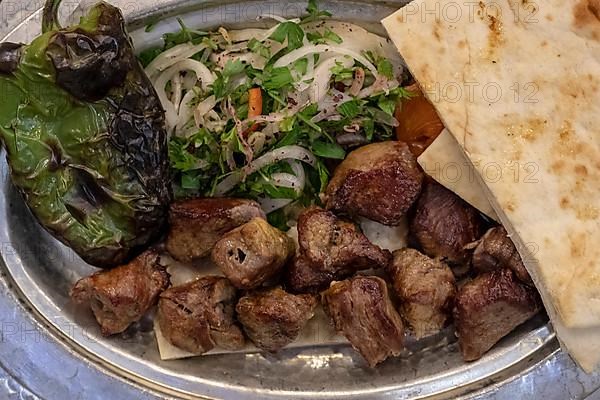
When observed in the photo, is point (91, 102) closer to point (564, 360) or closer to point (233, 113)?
point (233, 113)

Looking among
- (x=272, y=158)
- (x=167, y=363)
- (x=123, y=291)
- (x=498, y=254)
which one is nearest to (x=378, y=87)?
(x=272, y=158)

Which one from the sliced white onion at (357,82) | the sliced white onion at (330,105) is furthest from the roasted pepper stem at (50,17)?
the sliced white onion at (357,82)

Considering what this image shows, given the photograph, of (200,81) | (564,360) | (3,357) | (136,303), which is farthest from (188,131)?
(564,360)

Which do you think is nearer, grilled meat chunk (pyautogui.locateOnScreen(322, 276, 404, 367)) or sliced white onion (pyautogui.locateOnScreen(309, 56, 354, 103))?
grilled meat chunk (pyautogui.locateOnScreen(322, 276, 404, 367))

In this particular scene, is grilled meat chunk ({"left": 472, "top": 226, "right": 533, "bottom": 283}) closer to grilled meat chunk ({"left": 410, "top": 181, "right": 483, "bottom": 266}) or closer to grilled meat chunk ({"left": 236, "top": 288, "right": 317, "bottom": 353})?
grilled meat chunk ({"left": 410, "top": 181, "right": 483, "bottom": 266})

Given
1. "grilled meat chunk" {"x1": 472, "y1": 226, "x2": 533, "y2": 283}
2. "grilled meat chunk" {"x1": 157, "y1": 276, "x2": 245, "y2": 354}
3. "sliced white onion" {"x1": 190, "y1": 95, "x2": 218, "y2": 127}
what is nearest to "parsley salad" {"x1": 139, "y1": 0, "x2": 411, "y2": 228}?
"sliced white onion" {"x1": 190, "y1": 95, "x2": 218, "y2": 127}

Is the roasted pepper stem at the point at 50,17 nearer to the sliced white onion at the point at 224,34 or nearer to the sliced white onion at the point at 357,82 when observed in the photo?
the sliced white onion at the point at 224,34
